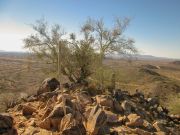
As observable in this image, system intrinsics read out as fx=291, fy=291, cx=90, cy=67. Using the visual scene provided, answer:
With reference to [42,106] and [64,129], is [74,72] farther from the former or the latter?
[64,129]

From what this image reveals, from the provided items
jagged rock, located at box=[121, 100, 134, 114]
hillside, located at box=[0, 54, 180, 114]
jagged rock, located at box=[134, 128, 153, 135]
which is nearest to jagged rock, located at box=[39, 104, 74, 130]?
jagged rock, located at box=[134, 128, 153, 135]

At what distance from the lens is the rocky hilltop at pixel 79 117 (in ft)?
30.8

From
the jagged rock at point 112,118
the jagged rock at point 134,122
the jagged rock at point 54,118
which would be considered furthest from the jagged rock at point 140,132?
the jagged rock at point 54,118

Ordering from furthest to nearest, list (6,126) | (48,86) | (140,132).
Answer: (48,86)
(140,132)
(6,126)

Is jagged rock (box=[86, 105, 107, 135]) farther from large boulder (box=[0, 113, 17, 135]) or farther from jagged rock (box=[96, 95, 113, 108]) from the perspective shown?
jagged rock (box=[96, 95, 113, 108])

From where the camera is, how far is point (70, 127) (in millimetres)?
8875

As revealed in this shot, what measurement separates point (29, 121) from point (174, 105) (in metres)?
11.4

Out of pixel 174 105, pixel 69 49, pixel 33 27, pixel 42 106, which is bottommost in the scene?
pixel 174 105

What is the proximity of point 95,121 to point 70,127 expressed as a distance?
3.83ft

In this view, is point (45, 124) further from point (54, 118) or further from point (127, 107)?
point (127, 107)

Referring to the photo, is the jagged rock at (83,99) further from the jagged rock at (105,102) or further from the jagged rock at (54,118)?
the jagged rock at (54,118)

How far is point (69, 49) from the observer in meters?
20.5

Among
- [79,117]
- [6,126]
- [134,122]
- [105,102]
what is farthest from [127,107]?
[6,126]

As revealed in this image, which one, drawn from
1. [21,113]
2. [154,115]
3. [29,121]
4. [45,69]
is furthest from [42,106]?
[45,69]
